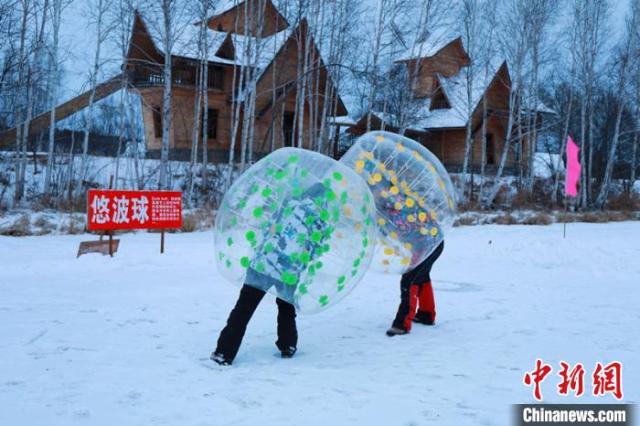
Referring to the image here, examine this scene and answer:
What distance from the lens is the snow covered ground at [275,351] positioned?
3727mm

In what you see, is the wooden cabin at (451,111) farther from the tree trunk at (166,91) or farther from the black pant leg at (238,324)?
the black pant leg at (238,324)

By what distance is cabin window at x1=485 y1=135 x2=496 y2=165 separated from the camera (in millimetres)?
36688

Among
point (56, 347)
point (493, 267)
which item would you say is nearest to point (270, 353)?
point (56, 347)

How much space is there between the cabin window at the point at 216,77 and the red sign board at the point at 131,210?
18344 millimetres

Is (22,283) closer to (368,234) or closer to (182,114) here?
(368,234)

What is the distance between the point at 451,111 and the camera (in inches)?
1339

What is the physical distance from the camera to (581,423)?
3619 mm

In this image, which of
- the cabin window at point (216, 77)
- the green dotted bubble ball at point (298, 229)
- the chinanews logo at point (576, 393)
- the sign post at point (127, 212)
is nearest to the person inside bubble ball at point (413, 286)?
the green dotted bubble ball at point (298, 229)

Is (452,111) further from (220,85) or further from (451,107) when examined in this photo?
(220,85)

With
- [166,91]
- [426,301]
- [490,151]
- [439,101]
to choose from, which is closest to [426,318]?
[426,301]

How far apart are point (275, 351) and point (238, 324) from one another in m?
0.62

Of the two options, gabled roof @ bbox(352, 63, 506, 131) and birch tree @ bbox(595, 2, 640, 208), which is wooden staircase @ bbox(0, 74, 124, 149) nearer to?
gabled roof @ bbox(352, 63, 506, 131)

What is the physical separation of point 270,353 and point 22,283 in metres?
4.86

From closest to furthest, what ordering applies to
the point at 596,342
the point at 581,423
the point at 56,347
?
the point at 581,423, the point at 56,347, the point at 596,342
